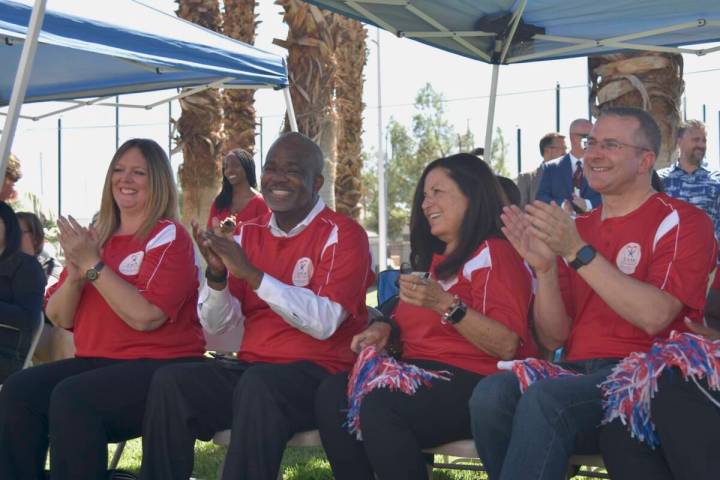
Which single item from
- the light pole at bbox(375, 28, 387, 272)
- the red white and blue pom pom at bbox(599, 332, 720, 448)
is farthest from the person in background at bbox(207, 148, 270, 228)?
the light pole at bbox(375, 28, 387, 272)

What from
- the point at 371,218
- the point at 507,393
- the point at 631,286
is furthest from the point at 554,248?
the point at 371,218

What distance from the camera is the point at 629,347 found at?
3.44 meters

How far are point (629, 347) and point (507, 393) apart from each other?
479 mm

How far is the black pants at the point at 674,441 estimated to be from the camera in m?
2.87

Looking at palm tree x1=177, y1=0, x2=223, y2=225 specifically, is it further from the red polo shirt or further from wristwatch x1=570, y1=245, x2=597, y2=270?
wristwatch x1=570, y1=245, x2=597, y2=270

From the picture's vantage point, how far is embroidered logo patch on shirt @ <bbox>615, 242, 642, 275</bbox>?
11.5ft

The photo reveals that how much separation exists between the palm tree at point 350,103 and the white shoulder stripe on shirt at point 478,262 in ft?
38.0

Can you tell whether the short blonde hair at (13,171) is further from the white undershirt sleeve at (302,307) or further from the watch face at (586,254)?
the watch face at (586,254)

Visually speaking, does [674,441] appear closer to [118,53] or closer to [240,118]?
[118,53]

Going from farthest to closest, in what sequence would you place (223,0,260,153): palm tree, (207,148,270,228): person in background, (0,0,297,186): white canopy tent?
(223,0,260,153): palm tree, (207,148,270,228): person in background, (0,0,297,186): white canopy tent

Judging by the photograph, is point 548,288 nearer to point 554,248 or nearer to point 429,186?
point 554,248

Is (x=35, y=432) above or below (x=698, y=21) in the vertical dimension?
below

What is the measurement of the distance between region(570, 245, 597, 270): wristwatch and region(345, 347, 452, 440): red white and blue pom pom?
649 millimetres

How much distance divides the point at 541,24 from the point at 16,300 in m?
3.10
